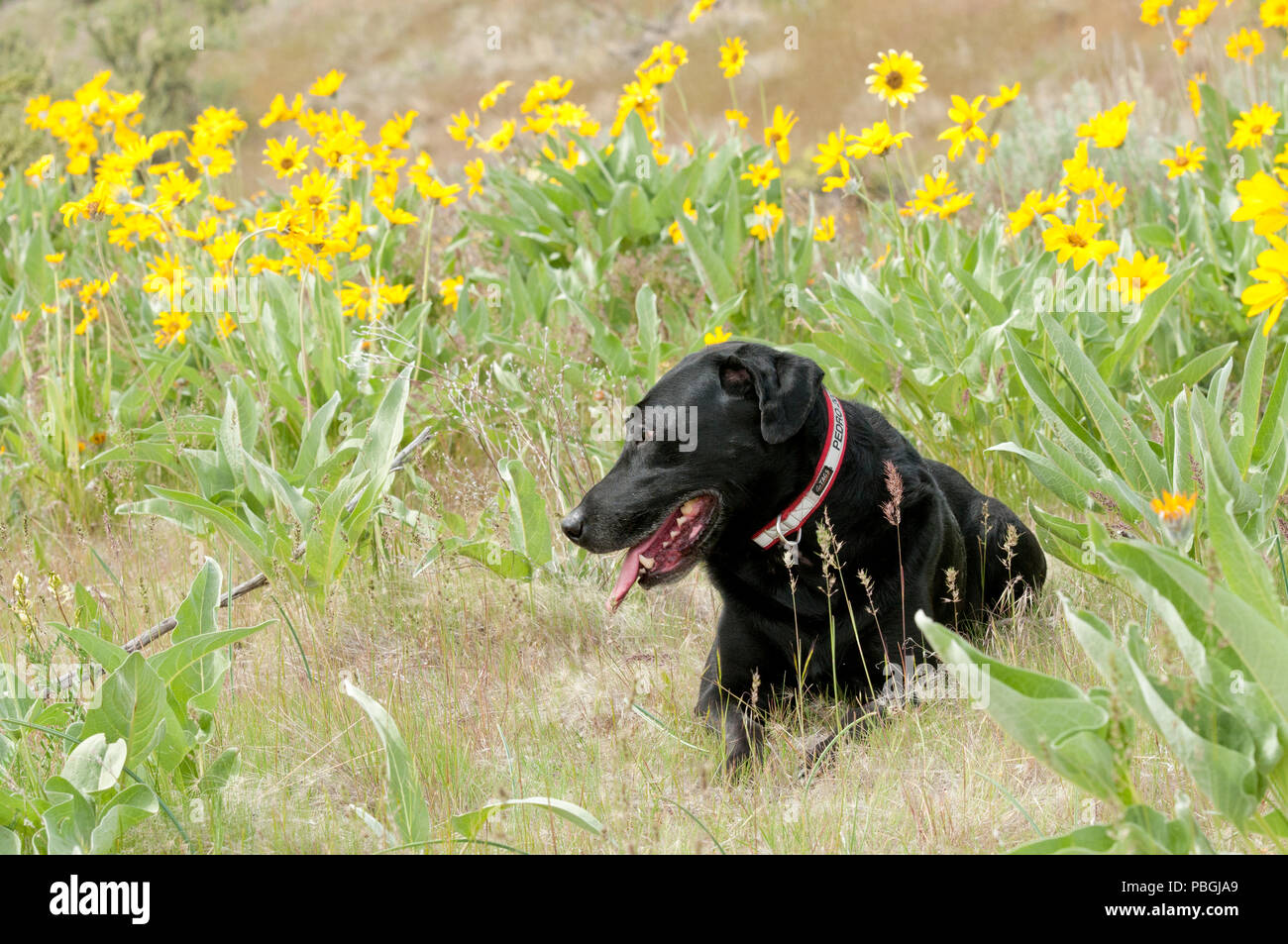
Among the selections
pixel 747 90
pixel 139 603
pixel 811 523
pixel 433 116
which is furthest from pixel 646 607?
pixel 433 116

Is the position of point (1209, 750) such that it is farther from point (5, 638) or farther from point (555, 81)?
point (555, 81)

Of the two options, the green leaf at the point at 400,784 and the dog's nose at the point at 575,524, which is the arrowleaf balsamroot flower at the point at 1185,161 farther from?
the green leaf at the point at 400,784

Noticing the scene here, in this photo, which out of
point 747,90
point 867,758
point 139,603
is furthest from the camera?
point 747,90

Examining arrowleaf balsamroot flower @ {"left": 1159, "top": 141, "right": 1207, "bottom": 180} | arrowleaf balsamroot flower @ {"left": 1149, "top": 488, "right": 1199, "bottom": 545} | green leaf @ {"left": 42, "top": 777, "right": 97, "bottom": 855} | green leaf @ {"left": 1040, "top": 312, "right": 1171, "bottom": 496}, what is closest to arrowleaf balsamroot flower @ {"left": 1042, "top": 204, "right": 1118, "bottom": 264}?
arrowleaf balsamroot flower @ {"left": 1159, "top": 141, "right": 1207, "bottom": 180}

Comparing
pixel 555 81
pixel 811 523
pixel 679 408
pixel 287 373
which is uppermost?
pixel 555 81

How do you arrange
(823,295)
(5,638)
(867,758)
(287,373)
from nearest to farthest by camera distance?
(867,758), (5,638), (287,373), (823,295)

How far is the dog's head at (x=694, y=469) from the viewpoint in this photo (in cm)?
303

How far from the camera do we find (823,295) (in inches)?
219

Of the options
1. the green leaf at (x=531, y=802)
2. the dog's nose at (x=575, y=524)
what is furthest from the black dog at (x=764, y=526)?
the green leaf at (x=531, y=802)

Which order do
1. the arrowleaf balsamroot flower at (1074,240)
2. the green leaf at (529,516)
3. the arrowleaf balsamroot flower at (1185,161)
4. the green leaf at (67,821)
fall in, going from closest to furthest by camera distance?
the green leaf at (67,821)
the green leaf at (529,516)
the arrowleaf balsamroot flower at (1074,240)
the arrowleaf balsamroot flower at (1185,161)

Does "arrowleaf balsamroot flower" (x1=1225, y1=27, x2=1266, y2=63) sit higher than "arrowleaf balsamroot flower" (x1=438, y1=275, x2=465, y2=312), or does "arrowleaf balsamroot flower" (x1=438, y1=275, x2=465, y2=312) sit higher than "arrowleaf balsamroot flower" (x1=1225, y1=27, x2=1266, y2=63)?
"arrowleaf balsamroot flower" (x1=1225, y1=27, x2=1266, y2=63)

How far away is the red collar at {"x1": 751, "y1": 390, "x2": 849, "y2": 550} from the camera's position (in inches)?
119

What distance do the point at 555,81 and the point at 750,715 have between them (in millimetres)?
3842

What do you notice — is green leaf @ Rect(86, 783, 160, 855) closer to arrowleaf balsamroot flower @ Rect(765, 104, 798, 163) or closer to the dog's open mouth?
the dog's open mouth
